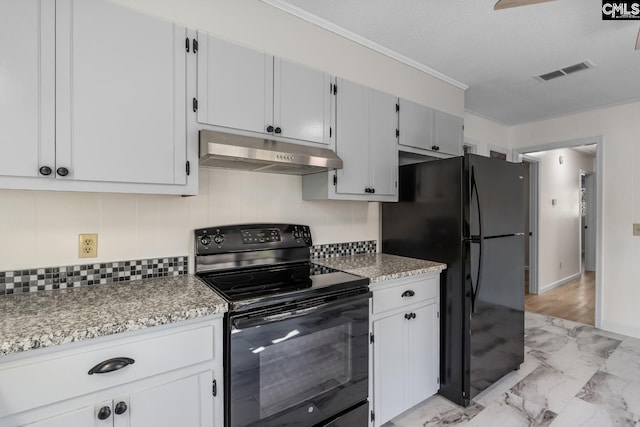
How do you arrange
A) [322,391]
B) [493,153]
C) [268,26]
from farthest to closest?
[493,153], [268,26], [322,391]

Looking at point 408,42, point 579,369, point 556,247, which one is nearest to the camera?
point 408,42

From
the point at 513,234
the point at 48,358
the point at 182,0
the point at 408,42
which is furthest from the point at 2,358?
the point at 513,234

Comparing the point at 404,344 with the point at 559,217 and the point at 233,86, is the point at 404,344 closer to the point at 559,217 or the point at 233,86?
the point at 233,86

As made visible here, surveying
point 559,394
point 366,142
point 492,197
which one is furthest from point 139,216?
point 559,394

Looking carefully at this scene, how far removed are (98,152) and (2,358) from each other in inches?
31.4

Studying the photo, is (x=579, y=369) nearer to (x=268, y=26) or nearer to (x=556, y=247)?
(x=556, y=247)

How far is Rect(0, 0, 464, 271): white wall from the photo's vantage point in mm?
1461

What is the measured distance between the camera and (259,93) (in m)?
1.76

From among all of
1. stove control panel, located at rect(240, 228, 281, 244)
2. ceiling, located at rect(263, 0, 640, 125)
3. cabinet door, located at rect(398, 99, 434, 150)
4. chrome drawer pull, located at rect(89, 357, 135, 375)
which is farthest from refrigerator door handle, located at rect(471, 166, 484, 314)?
chrome drawer pull, located at rect(89, 357, 135, 375)

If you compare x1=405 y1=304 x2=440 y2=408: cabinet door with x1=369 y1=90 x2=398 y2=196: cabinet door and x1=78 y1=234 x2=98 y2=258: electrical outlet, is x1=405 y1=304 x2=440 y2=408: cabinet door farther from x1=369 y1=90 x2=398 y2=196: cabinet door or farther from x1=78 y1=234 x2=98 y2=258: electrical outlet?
x1=78 y1=234 x2=98 y2=258: electrical outlet

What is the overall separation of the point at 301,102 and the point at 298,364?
4.71 ft

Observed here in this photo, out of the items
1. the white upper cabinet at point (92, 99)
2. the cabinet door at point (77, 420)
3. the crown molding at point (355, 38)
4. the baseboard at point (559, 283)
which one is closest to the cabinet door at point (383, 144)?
the crown molding at point (355, 38)

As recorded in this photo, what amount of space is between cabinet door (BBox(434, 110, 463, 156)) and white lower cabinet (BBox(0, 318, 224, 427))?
233cm

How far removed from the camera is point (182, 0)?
5.36 ft
